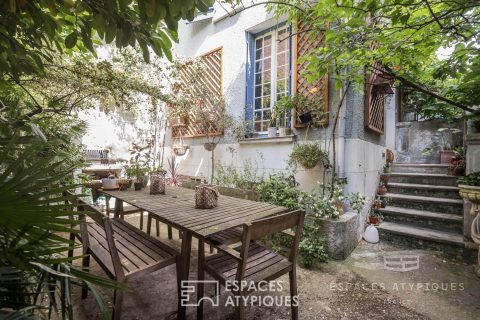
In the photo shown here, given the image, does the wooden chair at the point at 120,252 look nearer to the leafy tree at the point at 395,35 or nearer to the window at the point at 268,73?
the leafy tree at the point at 395,35

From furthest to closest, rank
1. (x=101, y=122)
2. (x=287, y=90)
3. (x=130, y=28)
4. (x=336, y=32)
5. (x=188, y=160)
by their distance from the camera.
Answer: (x=101, y=122) < (x=188, y=160) < (x=287, y=90) < (x=336, y=32) < (x=130, y=28)

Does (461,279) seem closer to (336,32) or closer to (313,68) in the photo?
(313,68)

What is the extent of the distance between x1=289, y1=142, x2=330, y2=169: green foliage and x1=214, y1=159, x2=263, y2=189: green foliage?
2.70 feet

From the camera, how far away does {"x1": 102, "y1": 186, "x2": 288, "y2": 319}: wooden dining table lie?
5.55 feet

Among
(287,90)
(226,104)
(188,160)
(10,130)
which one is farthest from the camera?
(188,160)

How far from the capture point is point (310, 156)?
10.8 ft

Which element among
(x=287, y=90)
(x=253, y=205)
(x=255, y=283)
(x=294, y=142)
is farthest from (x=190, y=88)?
(x=255, y=283)

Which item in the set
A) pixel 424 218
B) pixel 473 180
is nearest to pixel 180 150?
pixel 424 218

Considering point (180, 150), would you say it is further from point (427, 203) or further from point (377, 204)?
point (427, 203)

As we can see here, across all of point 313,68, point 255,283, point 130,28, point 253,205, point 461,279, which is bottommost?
point 461,279

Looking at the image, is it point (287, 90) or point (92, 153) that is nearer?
point (287, 90)

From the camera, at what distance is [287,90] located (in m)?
4.05

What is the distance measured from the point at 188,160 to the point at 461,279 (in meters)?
4.94

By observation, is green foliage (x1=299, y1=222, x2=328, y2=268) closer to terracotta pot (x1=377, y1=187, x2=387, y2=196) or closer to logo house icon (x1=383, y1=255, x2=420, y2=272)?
logo house icon (x1=383, y1=255, x2=420, y2=272)
